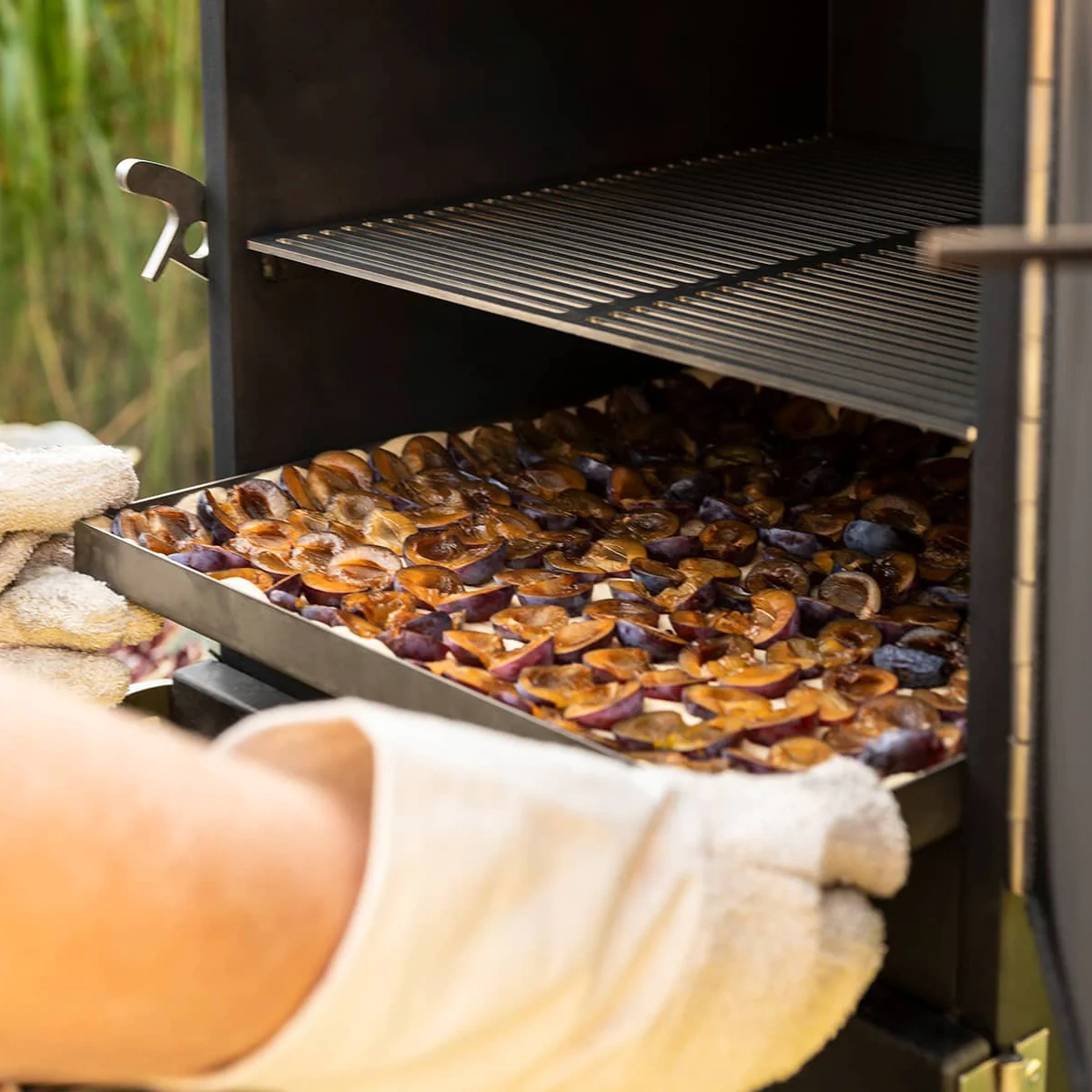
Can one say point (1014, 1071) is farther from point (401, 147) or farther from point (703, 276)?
point (401, 147)

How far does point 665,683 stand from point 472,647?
13 cm

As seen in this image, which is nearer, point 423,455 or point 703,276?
point 703,276

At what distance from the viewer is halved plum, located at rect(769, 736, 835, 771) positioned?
0.92m

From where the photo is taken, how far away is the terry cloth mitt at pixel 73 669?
125 cm

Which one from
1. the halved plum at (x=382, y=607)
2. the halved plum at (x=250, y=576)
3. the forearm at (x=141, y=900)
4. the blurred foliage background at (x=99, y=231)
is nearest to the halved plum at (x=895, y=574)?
the halved plum at (x=382, y=607)

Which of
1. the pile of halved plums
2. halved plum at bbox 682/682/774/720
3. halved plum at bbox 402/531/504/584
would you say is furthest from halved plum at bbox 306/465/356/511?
halved plum at bbox 682/682/774/720

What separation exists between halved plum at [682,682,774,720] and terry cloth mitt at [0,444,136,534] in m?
0.50

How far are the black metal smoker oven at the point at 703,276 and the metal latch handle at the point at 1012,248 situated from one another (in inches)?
5.1

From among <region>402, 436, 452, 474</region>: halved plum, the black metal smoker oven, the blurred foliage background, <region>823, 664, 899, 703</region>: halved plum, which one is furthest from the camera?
the blurred foliage background

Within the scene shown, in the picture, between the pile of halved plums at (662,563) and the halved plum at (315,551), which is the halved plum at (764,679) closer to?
the pile of halved plums at (662,563)

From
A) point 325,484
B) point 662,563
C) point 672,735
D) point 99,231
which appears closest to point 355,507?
point 325,484

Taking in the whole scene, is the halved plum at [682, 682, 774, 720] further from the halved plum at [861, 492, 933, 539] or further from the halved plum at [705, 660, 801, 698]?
the halved plum at [861, 492, 933, 539]

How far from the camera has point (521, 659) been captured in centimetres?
105

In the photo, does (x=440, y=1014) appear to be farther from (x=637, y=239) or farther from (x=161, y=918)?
(x=637, y=239)
